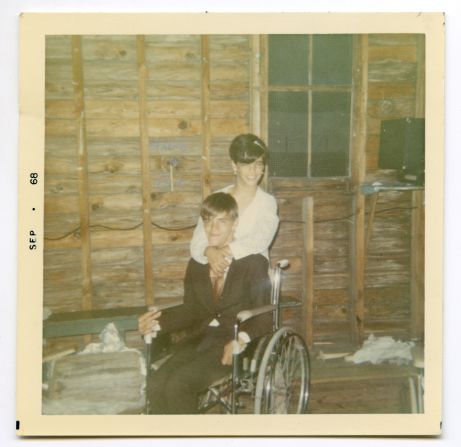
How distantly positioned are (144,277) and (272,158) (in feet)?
2.37

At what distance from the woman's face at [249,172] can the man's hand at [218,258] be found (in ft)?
0.92

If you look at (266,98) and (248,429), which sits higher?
(266,98)

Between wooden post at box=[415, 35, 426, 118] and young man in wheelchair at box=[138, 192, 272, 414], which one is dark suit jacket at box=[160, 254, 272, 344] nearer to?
young man in wheelchair at box=[138, 192, 272, 414]

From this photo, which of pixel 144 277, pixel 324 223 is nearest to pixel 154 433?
pixel 144 277

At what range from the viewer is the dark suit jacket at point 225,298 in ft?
6.52

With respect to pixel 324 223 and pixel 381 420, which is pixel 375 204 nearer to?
pixel 324 223

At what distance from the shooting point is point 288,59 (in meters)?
2.04

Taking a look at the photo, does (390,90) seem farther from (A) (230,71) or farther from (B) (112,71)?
(B) (112,71)

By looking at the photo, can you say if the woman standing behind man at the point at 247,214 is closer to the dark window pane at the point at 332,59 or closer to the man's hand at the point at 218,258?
the man's hand at the point at 218,258

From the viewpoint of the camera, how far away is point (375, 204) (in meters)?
2.24

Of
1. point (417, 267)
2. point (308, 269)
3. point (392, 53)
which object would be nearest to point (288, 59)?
point (392, 53)

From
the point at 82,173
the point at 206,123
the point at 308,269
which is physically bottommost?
the point at 308,269

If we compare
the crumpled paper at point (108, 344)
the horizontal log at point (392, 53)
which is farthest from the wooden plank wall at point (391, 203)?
the crumpled paper at point (108, 344)

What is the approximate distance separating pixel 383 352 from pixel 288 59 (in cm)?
124
